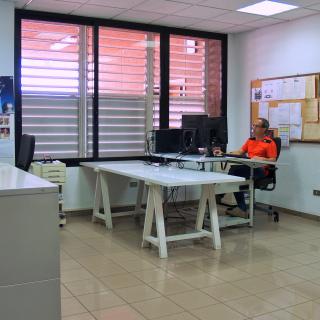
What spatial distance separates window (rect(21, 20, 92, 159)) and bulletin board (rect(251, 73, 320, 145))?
8.39ft

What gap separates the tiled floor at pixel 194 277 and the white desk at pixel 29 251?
98 centimetres

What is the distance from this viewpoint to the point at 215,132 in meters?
5.35

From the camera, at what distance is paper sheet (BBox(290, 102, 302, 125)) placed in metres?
5.87

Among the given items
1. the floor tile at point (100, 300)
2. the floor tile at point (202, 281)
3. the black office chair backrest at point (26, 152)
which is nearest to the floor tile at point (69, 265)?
the floor tile at point (100, 300)

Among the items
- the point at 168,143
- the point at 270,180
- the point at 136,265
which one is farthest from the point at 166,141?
the point at 136,265

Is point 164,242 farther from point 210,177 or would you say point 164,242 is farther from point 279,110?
point 279,110

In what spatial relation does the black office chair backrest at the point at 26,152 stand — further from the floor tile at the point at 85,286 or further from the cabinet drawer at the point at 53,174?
the floor tile at the point at 85,286

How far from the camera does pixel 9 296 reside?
1.89 m

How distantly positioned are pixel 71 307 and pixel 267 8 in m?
4.14

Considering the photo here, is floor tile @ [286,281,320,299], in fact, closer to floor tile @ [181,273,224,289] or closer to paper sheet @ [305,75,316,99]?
floor tile @ [181,273,224,289]

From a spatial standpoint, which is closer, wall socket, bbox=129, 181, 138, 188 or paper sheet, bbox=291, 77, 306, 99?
paper sheet, bbox=291, 77, 306, 99

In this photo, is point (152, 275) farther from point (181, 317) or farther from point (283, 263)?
point (283, 263)

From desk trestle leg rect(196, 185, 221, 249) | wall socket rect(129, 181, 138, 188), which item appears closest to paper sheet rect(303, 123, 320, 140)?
desk trestle leg rect(196, 185, 221, 249)

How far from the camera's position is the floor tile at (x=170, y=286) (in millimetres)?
3328
